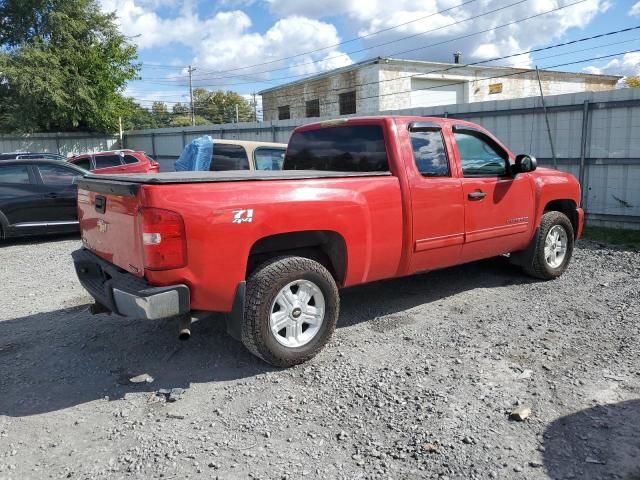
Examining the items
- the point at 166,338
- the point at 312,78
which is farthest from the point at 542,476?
the point at 312,78

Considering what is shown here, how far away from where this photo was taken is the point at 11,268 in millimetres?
7570

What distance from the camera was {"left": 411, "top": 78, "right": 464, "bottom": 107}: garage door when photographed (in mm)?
27797

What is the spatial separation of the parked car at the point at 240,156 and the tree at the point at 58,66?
2430cm

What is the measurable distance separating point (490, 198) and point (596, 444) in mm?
2825

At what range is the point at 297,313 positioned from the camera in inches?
158

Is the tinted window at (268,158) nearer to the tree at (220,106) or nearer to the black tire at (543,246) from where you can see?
the black tire at (543,246)

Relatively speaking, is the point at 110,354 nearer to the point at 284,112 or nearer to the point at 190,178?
the point at 190,178

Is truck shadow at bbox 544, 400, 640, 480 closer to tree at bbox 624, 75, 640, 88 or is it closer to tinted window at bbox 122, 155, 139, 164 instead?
tinted window at bbox 122, 155, 139, 164

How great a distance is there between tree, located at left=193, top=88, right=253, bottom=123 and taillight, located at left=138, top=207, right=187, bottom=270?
275ft

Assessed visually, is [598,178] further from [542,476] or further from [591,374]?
[542,476]

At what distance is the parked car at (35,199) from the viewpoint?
905 centimetres

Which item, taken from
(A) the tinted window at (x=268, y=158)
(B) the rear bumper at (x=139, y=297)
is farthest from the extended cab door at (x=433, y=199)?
(A) the tinted window at (x=268, y=158)

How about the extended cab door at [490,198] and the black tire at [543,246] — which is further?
the black tire at [543,246]

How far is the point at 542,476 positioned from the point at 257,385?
1913 mm
